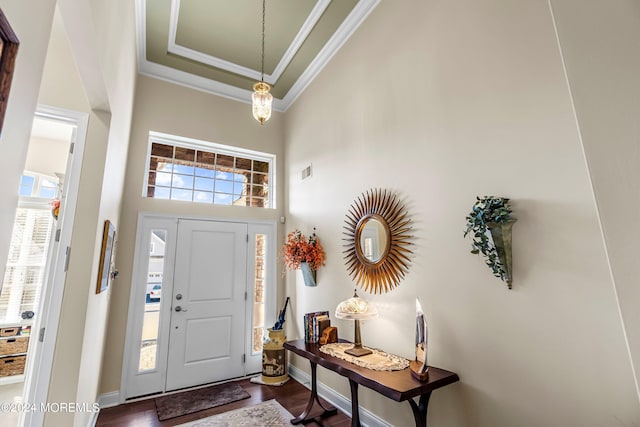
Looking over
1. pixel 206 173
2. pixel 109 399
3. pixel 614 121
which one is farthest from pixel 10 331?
pixel 614 121

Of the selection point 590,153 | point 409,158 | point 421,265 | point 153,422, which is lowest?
point 153,422

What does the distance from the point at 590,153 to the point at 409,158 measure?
160cm

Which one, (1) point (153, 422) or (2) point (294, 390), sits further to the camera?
(2) point (294, 390)

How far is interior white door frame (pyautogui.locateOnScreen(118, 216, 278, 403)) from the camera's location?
3.35 meters

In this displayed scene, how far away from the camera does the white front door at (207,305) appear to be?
12.0ft

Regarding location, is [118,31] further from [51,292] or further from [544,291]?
[544,291]

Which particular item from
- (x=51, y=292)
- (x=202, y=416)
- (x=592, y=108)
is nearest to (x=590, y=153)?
(x=592, y=108)

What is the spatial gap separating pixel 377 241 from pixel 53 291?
2.39 m

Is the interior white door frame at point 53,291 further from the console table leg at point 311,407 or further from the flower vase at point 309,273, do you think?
the flower vase at point 309,273

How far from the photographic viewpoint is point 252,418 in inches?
110

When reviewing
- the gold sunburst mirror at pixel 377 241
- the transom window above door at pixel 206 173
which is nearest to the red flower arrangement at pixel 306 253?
the gold sunburst mirror at pixel 377 241

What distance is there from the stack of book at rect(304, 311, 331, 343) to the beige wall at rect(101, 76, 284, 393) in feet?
6.46

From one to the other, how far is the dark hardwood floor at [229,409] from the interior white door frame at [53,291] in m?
1.29

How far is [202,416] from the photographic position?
288 cm
